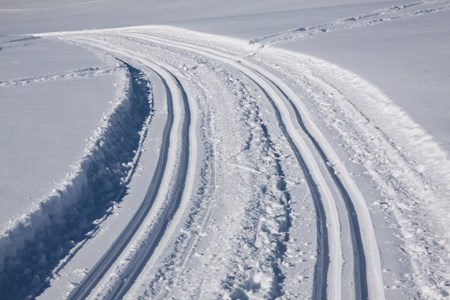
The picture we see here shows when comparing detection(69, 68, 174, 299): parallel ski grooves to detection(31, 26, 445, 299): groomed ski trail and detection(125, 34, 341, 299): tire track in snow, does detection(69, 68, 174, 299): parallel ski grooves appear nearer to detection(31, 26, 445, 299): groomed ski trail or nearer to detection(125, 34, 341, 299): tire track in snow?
detection(31, 26, 445, 299): groomed ski trail

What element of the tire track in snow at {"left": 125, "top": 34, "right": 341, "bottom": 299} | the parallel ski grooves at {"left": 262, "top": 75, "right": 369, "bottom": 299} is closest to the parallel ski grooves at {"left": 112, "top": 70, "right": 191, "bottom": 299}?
the tire track in snow at {"left": 125, "top": 34, "right": 341, "bottom": 299}

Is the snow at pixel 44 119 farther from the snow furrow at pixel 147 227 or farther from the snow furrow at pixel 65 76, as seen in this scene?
the snow furrow at pixel 147 227

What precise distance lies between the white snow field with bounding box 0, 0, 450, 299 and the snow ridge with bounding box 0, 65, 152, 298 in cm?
2

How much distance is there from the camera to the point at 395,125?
8.51 meters

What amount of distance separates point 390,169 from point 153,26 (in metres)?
16.6

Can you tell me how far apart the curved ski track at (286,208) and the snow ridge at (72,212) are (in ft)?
1.83

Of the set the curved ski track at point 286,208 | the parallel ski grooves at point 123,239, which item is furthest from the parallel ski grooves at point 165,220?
the parallel ski grooves at point 123,239

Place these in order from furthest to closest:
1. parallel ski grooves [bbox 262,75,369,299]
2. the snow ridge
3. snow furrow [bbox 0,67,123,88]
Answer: snow furrow [bbox 0,67,123,88]
the snow ridge
parallel ski grooves [bbox 262,75,369,299]

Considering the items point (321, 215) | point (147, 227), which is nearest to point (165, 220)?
point (147, 227)

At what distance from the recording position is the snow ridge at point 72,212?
18.0 ft

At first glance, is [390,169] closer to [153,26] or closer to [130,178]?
[130,178]

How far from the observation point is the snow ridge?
548 centimetres

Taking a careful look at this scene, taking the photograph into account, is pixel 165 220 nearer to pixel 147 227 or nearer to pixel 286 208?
pixel 147 227

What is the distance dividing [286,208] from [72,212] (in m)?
3.06
